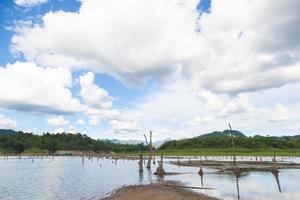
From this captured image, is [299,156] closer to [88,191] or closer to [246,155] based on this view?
[246,155]

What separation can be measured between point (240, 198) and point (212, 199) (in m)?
3.65

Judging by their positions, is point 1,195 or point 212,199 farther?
point 1,195

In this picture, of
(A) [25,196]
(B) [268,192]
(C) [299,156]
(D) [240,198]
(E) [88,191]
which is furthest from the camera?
(C) [299,156]

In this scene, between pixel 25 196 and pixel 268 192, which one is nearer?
pixel 268 192

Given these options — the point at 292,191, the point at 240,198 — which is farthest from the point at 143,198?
the point at 292,191

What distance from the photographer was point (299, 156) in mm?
158750

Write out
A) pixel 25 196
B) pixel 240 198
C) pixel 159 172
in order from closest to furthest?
pixel 240 198 < pixel 25 196 < pixel 159 172

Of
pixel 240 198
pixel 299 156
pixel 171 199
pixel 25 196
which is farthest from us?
pixel 299 156

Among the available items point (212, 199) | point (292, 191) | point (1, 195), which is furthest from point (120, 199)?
point (292, 191)

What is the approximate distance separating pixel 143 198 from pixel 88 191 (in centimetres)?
1672

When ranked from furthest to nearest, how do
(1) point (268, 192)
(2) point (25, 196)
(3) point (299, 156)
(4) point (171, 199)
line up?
(3) point (299, 156)
(2) point (25, 196)
(1) point (268, 192)
(4) point (171, 199)

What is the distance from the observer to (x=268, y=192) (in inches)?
1635

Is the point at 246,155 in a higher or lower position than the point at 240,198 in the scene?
higher

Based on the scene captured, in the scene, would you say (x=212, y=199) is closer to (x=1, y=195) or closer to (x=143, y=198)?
(x=143, y=198)
